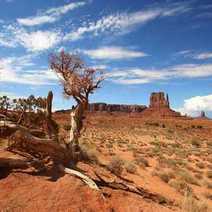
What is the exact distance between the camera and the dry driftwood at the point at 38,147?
9.48 m

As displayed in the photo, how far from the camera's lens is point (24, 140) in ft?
31.4

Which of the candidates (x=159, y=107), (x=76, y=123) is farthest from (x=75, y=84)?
(x=159, y=107)

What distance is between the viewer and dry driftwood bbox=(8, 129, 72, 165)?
9.48 metres

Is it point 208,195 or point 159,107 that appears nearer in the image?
point 208,195

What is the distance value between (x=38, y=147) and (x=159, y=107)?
149m

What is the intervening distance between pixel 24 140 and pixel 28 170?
112 cm

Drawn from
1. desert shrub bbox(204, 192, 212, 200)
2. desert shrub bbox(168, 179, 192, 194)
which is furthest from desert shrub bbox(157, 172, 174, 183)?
desert shrub bbox(204, 192, 212, 200)

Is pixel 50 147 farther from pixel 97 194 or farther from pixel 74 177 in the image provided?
pixel 97 194

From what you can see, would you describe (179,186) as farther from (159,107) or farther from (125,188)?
(159,107)

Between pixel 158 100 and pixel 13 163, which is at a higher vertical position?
pixel 158 100

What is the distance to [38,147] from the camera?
9844mm

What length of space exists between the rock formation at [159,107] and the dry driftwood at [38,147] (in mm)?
127729

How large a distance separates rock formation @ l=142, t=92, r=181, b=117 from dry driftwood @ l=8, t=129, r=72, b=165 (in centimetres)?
12773

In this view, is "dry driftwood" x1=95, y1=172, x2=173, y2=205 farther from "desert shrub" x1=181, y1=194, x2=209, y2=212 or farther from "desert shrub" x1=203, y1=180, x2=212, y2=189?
"desert shrub" x1=203, y1=180, x2=212, y2=189
